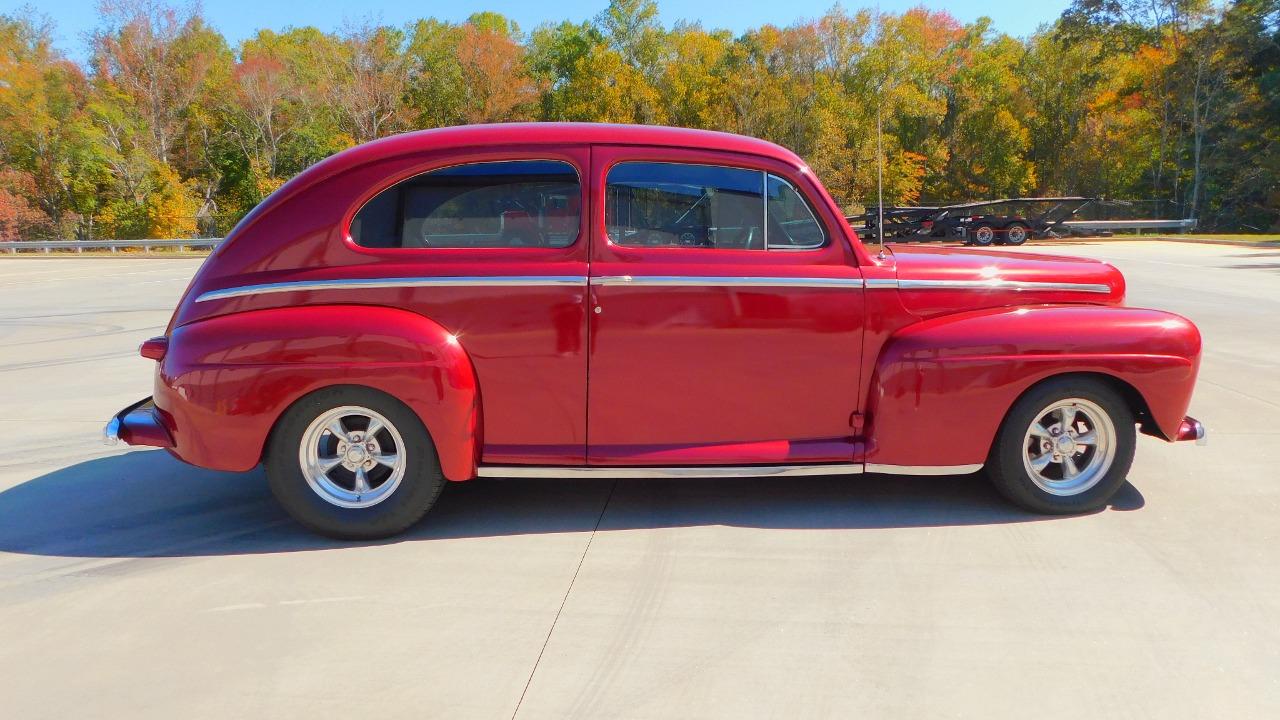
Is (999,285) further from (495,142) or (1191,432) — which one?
(495,142)

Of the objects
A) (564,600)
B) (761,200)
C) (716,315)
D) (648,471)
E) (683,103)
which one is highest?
(683,103)

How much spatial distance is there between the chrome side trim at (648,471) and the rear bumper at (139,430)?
1423 mm

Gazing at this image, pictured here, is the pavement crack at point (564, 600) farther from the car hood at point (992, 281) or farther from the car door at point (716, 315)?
the car hood at point (992, 281)

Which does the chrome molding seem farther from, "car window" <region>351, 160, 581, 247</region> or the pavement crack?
the pavement crack

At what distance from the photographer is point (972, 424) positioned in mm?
4012

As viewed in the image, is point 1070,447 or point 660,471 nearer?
point 660,471

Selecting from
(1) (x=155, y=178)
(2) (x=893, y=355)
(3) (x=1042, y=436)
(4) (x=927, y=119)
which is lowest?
(3) (x=1042, y=436)

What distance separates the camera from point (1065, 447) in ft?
13.6

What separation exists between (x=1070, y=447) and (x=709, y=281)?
6.13ft

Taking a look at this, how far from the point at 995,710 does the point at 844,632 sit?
59cm

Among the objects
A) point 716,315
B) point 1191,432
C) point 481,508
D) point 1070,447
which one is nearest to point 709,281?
point 716,315

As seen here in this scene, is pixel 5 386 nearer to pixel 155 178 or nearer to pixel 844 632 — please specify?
pixel 844 632

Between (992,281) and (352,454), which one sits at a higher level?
(992,281)

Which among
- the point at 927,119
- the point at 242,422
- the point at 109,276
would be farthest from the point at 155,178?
the point at 242,422
